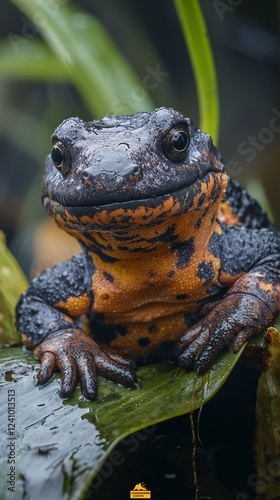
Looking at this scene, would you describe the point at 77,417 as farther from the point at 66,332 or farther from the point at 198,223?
the point at 198,223

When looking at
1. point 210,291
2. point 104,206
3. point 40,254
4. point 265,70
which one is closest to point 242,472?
point 210,291

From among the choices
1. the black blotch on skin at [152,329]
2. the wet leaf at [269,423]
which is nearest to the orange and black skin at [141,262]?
the black blotch on skin at [152,329]

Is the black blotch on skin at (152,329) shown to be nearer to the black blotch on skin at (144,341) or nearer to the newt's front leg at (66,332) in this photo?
A: the black blotch on skin at (144,341)

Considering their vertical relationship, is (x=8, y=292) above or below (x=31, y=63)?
below

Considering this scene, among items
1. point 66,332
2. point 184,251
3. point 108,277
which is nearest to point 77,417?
point 66,332

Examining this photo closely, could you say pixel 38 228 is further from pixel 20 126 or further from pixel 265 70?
pixel 265 70

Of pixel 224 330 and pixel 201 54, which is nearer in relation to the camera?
pixel 224 330

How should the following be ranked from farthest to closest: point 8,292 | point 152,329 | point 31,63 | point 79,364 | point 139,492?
point 31,63 → point 8,292 → point 152,329 → point 79,364 → point 139,492

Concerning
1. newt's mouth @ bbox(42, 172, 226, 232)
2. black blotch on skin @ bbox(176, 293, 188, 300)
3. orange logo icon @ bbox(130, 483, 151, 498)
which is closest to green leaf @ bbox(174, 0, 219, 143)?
newt's mouth @ bbox(42, 172, 226, 232)
